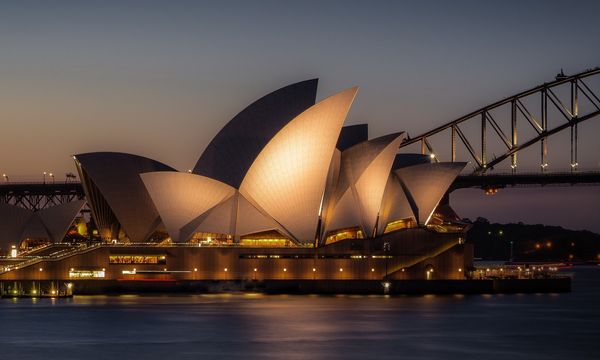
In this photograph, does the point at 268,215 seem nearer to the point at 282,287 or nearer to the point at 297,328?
the point at 282,287

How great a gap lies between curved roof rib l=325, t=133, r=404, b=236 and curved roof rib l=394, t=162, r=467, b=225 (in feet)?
10.4

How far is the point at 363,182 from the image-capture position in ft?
298

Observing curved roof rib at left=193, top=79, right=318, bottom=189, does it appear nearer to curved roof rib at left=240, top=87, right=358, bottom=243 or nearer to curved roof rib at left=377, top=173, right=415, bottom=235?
curved roof rib at left=240, top=87, right=358, bottom=243

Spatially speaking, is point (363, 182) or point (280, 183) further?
point (363, 182)

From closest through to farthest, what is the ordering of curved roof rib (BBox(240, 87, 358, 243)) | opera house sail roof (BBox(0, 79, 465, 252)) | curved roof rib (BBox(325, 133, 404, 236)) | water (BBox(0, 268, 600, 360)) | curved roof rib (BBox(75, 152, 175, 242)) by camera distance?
water (BBox(0, 268, 600, 360)) → curved roof rib (BBox(240, 87, 358, 243)) → opera house sail roof (BBox(0, 79, 465, 252)) → curved roof rib (BBox(325, 133, 404, 236)) → curved roof rib (BBox(75, 152, 175, 242))

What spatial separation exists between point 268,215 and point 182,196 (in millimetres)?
6720

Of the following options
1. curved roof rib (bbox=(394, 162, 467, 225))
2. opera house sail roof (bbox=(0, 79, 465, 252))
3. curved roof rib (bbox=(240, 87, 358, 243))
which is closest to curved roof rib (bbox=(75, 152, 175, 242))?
opera house sail roof (bbox=(0, 79, 465, 252))

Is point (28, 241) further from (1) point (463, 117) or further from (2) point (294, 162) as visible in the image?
(1) point (463, 117)

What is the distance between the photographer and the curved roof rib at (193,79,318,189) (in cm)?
9000

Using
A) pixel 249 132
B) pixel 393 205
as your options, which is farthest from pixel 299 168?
pixel 393 205

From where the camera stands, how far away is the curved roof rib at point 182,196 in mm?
91875

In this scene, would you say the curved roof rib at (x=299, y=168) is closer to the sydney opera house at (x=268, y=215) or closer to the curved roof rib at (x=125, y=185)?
the sydney opera house at (x=268, y=215)

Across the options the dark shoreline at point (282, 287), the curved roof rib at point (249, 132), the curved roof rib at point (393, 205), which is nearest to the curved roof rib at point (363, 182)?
the curved roof rib at point (393, 205)

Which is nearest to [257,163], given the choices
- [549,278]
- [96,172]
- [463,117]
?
[96,172]
